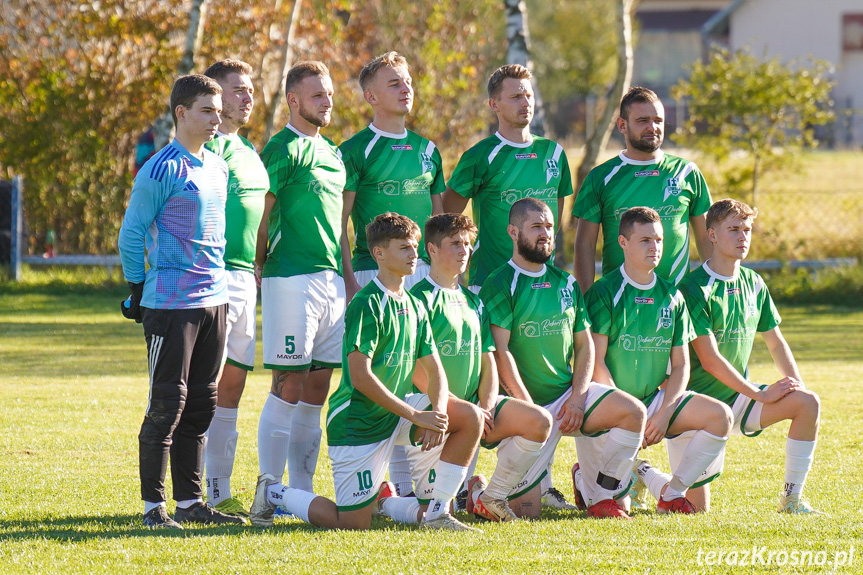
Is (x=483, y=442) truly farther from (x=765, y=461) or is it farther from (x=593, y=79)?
(x=593, y=79)

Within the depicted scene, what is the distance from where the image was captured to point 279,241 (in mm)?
5902

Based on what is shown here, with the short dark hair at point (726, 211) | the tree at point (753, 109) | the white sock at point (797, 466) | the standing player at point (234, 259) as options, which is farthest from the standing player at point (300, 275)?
the tree at point (753, 109)

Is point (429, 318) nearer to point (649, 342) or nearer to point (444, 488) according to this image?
point (444, 488)

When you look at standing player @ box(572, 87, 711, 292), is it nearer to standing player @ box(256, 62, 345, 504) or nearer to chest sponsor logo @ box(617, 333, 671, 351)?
chest sponsor logo @ box(617, 333, 671, 351)

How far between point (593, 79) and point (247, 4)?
94.2 ft

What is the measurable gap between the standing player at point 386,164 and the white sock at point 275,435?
74cm

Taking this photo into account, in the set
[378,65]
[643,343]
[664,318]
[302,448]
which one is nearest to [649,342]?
[643,343]

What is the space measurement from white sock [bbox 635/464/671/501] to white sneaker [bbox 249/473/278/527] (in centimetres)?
203

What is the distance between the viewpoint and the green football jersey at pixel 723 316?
6000 mm

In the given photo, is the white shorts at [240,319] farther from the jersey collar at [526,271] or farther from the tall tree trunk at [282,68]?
the tall tree trunk at [282,68]

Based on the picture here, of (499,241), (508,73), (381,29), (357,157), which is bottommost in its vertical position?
(499,241)

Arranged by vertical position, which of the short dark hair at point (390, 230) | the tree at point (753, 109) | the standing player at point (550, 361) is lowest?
the standing player at point (550, 361)

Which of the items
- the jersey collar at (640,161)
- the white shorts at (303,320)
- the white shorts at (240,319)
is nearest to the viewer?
the white shorts at (240,319)

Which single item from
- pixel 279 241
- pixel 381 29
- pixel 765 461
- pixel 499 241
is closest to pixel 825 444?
pixel 765 461
